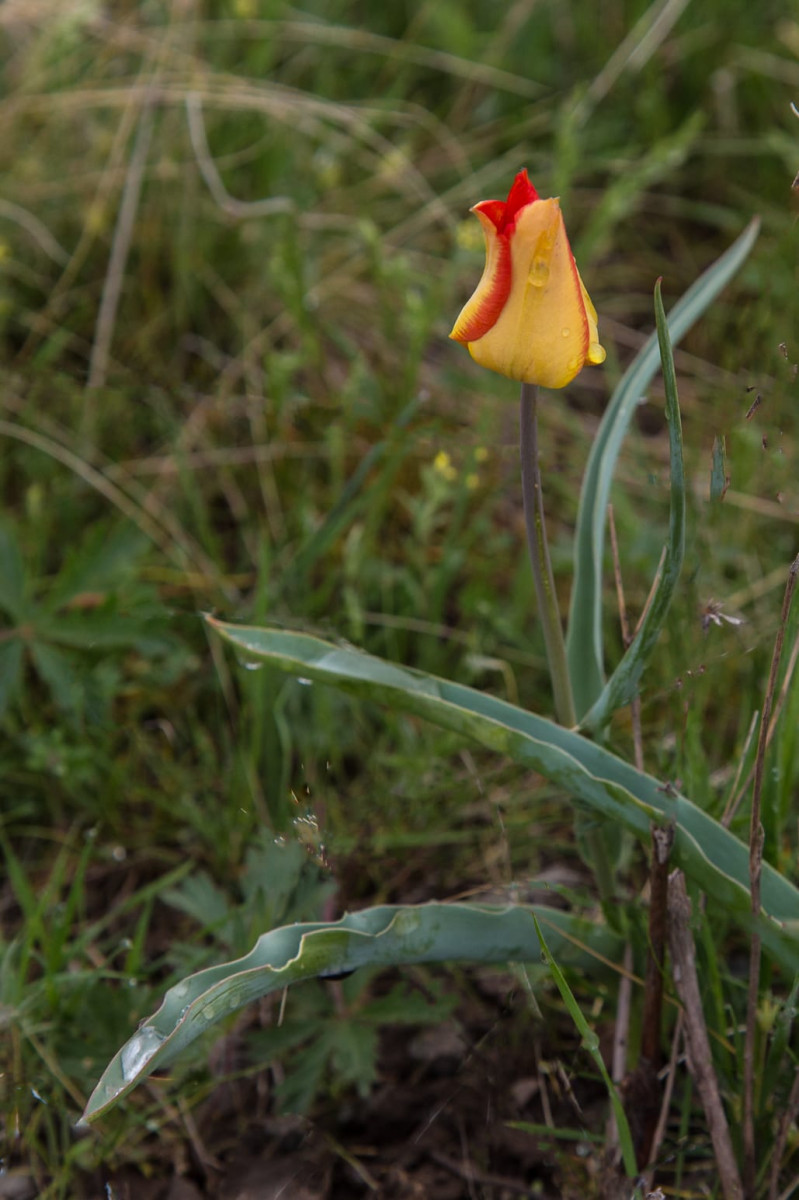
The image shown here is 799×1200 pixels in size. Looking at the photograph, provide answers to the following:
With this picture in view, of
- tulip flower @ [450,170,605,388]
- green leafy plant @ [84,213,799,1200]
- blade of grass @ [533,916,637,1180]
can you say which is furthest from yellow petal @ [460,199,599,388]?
blade of grass @ [533,916,637,1180]

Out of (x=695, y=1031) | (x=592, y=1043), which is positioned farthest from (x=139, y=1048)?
(x=695, y=1031)

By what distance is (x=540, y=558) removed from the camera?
1.08m

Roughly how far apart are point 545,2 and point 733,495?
5.71ft

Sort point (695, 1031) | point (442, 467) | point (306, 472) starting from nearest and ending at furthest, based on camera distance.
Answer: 1. point (695, 1031)
2. point (442, 467)
3. point (306, 472)

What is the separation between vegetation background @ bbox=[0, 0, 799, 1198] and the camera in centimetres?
138

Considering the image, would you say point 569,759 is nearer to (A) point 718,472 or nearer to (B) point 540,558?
(B) point 540,558

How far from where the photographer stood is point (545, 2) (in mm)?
3031

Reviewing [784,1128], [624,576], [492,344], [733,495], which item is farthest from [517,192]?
[733,495]

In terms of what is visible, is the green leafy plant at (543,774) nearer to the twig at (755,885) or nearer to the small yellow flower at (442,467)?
the twig at (755,885)

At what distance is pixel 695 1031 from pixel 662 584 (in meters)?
0.45

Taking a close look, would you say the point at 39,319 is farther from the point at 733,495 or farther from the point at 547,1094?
the point at 547,1094

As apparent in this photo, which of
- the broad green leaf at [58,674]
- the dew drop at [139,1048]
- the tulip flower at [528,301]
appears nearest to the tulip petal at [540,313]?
the tulip flower at [528,301]

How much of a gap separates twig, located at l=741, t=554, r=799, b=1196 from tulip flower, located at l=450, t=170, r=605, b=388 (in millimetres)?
255

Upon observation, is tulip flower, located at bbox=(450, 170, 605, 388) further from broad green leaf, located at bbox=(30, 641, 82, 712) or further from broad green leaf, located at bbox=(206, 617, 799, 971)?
broad green leaf, located at bbox=(30, 641, 82, 712)
